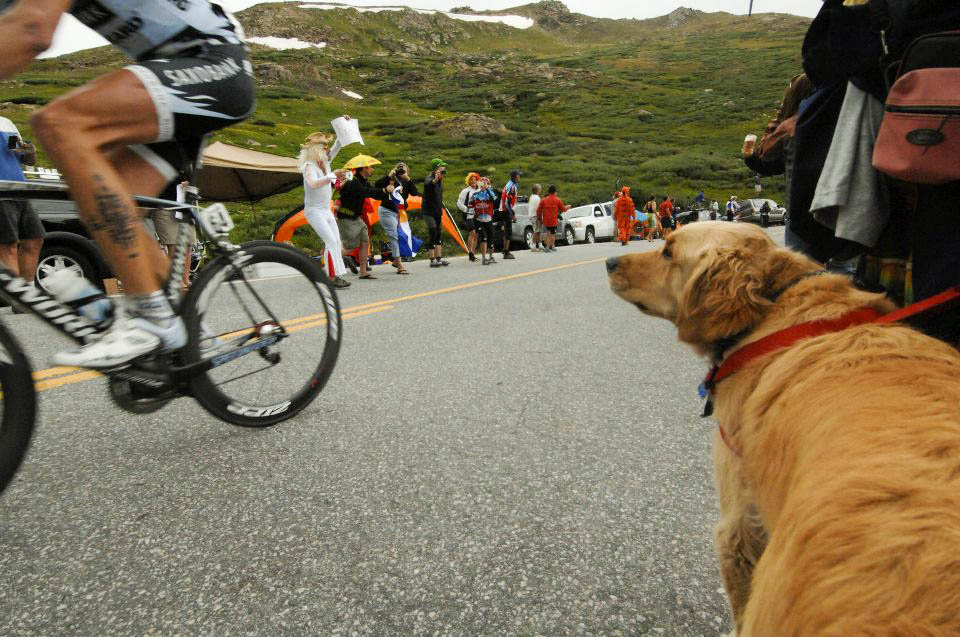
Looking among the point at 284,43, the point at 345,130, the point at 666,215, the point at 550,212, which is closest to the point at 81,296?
the point at 345,130

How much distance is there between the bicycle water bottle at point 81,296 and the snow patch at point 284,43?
174351 millimetres

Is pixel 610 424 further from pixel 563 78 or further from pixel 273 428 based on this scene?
pixel 563 78

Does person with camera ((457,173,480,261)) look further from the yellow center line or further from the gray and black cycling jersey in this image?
the gray and black cycling jersey

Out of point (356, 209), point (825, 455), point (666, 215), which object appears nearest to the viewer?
A: point (825, 455)

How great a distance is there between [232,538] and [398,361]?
236 centimetres

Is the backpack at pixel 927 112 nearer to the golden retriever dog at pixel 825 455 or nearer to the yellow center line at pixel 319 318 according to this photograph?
the golden retriever dog at pixel 825 455

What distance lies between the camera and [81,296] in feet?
6.95

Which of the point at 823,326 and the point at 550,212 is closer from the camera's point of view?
the point at 823,326

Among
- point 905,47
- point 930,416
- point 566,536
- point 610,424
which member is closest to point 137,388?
point 566,536

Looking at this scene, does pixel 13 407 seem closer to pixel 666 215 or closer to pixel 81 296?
pixel 81 296

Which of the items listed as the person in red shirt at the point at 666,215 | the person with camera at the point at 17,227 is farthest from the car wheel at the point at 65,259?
the person in red shirt at the point at 666,215

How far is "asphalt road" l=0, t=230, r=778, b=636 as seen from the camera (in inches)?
58.7

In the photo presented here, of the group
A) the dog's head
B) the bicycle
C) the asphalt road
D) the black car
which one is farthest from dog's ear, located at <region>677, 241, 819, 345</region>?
the black car

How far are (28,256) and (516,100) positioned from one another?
106936 millimetres
